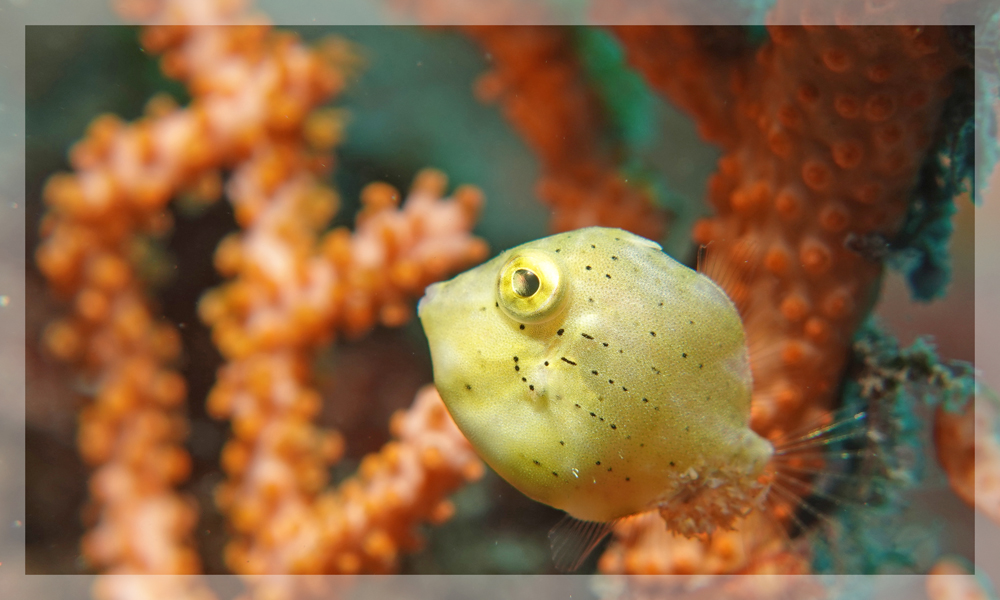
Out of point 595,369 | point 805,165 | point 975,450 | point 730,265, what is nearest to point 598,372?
point 595,369

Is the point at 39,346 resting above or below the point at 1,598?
above

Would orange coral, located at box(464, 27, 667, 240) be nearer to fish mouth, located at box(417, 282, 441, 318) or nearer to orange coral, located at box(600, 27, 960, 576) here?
orange coral, located at box(600, 27, 960, 576)

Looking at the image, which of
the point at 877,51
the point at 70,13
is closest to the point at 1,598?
the point at 70,13

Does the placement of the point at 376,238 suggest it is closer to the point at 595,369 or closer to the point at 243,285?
the point at 243,285

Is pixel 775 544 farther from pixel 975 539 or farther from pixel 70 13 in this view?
pixel 70 13

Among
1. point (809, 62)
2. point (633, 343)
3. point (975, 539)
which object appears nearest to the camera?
point (633, 343)

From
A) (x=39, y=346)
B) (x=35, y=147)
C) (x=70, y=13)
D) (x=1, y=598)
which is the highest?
(x=70, y=13)

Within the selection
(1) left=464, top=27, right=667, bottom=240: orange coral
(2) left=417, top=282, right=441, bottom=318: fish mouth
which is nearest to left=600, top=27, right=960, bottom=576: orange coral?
(1) left=464, top=27, right=667, bottom=240: orange coral
